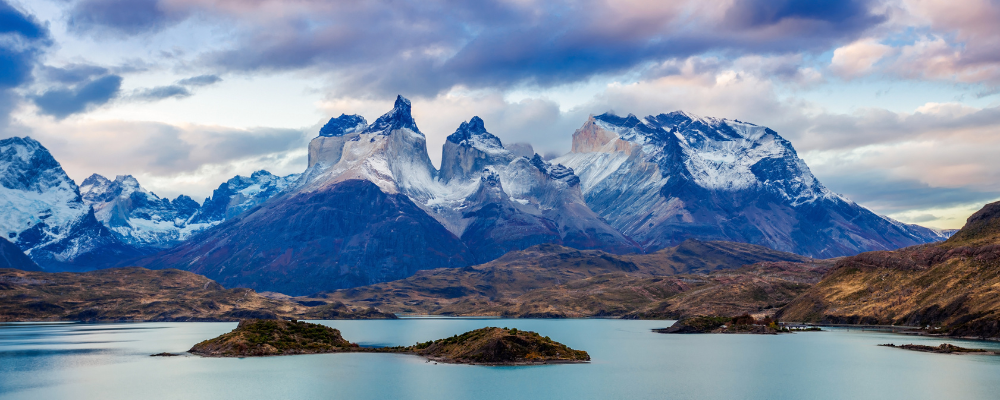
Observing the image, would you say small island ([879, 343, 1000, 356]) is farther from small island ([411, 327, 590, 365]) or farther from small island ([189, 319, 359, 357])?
small island ([189, 319, 359, 357])

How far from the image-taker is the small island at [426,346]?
513 feet

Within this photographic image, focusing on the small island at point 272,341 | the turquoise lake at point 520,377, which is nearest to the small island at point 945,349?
the turquoise lake at point 520,377

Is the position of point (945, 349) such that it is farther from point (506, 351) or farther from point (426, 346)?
point (426, 346)

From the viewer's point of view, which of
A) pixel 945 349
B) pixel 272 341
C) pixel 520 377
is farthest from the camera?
pixel 272 341

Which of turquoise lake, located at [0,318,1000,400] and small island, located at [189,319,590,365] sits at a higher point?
small island, located at [189,319,590,365]

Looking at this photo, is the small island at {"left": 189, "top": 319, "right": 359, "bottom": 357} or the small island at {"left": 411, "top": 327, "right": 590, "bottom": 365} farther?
the small island at {"left": 189, "top": 319, "right": 359, "bottom": 357}

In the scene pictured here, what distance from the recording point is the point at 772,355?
176 m

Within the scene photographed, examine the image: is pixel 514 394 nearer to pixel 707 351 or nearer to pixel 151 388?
pixel 151 388

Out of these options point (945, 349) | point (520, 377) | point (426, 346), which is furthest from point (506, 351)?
point (945, 349)

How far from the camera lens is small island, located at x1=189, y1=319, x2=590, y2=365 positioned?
513 ft

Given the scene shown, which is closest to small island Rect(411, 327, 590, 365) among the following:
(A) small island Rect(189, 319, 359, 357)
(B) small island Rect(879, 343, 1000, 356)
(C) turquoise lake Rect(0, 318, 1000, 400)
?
(C) turquoise lake Rect(0, 318, 1000, 400)

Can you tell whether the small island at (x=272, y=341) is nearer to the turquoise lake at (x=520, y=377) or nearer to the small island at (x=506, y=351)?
the turquoise lake at (x=520, y=377)

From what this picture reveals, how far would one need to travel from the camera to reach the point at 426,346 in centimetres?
18600

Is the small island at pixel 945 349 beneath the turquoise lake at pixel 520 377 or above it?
above
